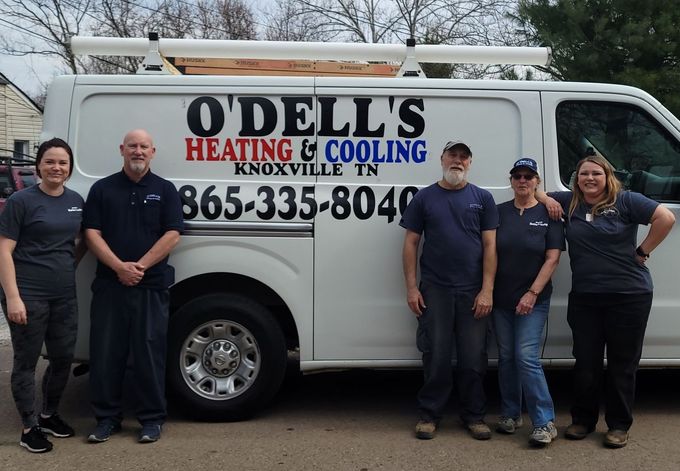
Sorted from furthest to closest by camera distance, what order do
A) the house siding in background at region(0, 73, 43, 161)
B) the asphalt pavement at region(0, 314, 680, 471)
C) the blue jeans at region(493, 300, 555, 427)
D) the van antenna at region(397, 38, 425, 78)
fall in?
1. the house siding in background at region(0, 73, 43, 161)
2. the van antenna at region(397, 38, 425, 78)
3. the blue jeans at region(493, 300, 555, 427)
4. the asphalt pavement at region(0, 314, 680, 471)

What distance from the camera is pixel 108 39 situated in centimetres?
452

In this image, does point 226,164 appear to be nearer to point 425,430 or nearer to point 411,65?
point 411,65

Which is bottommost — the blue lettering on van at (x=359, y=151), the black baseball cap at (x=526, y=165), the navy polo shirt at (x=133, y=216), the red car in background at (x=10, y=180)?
the navy polo shirt at (x=133, y=216)

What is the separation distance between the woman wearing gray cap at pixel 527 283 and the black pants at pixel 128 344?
6.90ft

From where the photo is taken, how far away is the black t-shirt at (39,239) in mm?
3846

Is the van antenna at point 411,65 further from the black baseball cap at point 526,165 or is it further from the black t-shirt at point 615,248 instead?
the black t-shirt at point 615,248

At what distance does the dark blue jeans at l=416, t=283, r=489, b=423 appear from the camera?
4.13 metres

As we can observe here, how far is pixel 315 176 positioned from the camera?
14.3 feet

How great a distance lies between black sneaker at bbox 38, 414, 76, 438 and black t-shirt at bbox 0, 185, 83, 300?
0.84 meters

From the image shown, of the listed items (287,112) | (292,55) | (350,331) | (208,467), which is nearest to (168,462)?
(208,467)

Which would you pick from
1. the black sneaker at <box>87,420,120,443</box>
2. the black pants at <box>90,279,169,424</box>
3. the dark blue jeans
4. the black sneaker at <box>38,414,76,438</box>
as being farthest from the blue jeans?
the black sneaker at <box>38,414,76,438</box>

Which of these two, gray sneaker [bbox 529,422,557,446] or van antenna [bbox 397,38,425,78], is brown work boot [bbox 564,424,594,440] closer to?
gray sneaker [bbox 529,422,557,446]

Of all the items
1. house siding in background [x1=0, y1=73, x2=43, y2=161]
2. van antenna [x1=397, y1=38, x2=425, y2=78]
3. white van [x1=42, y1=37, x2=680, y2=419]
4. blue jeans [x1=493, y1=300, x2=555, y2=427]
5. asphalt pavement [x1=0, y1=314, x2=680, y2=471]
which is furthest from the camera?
house siding in background [x1=0, y1=73, x2=43, y2=161]

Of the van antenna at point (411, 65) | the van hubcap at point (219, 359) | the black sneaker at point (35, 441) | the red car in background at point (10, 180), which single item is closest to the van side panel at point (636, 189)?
the van antenna at point (411, 65)
